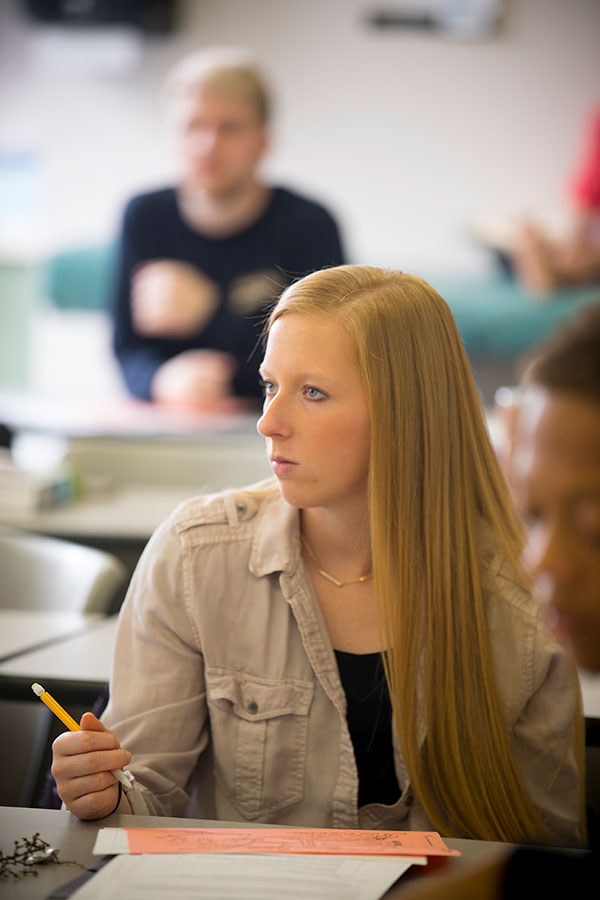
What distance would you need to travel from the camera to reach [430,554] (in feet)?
4.01

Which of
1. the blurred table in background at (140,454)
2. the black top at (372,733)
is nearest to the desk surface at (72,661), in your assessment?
the black top at (372,733)

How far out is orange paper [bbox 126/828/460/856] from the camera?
95cm

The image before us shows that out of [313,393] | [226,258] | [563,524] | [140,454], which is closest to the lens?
[563,524]

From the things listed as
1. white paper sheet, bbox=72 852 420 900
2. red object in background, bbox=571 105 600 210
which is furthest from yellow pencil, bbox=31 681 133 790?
red object in background, bbox=571 105 600 210

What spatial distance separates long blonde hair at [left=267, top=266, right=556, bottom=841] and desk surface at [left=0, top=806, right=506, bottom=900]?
0.21 m

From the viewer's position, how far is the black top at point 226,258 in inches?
116

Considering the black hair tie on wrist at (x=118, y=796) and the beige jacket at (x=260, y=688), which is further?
the beige jacket at (x=260, y=688)

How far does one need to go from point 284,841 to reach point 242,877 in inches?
3.3

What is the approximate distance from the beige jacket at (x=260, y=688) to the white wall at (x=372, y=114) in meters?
3.80

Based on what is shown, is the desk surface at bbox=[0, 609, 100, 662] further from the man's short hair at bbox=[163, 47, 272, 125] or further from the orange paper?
the man's short hair at bbox=[163, 47, 272, 125]

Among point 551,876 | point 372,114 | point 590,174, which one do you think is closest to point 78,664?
point 551,876

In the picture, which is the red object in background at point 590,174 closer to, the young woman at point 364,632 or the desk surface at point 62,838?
the young woman at point 364,632

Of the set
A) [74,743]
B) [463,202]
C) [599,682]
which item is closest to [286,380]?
[74,743]

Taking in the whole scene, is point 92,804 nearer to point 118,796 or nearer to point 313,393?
point 118,796
